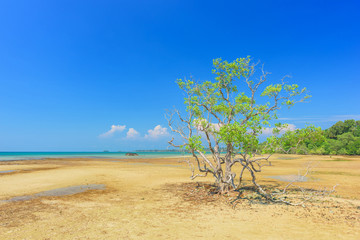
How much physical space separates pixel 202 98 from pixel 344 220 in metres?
10.7

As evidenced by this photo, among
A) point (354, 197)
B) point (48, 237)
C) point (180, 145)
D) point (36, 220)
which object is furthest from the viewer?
point (180, 145)

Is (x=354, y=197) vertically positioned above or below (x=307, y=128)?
below

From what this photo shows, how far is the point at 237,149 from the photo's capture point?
1276cm

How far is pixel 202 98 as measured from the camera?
15.9 metres

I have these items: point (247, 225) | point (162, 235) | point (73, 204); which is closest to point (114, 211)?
point (73, 204)

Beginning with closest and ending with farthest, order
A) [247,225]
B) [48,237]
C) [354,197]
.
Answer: [48,237]
[247,225]
[354,197]

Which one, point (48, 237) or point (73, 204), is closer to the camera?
point (48, 237)

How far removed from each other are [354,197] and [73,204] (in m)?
18.5

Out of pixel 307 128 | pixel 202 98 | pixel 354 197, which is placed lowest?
pixel 354 197

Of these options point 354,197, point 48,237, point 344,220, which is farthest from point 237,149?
point 48,237

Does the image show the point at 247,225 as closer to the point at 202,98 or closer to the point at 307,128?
the point at 307,128

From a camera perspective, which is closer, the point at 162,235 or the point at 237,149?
the point at 162,235

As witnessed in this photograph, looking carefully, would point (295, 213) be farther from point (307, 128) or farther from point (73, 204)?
point (73, 204)

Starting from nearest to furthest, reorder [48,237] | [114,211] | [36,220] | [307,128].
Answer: [48,237], [36,220], [114,211], [307,128]
